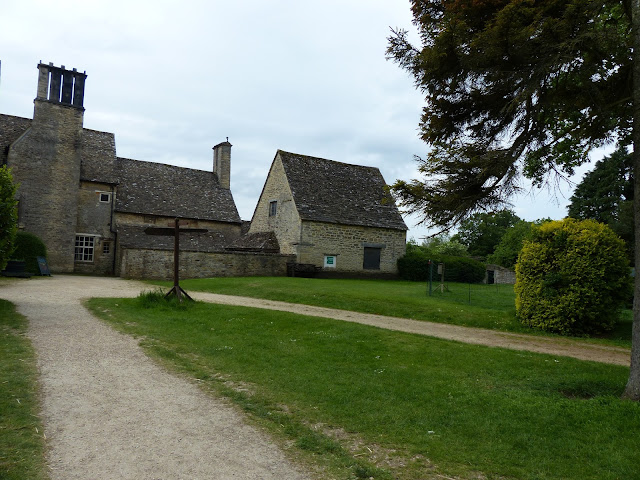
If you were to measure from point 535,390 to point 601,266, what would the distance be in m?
7.60

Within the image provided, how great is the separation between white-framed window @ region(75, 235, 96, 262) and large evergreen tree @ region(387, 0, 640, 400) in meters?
28.1

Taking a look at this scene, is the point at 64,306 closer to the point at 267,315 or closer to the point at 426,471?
the point at 267,315

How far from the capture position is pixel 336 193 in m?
32.2

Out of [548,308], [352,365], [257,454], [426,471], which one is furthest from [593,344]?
[257,454]

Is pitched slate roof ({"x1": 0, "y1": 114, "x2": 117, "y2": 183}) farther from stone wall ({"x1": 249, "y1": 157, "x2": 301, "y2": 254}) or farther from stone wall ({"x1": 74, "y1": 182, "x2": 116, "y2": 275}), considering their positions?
stone wall ({"x1": 249, "y1": 157, "x2": 301, "y2": 254})

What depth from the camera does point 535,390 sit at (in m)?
6.59

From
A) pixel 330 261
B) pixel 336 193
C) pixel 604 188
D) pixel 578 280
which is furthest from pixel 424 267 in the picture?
pixel 604 188

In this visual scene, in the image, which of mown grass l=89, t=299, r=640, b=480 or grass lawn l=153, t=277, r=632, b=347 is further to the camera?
grass lawn l=153, t=277, r=632, b=347

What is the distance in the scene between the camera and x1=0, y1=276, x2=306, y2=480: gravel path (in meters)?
3.98

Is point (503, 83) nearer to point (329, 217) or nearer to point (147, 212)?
point (329, 217)

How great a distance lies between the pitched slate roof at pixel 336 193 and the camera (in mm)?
30312

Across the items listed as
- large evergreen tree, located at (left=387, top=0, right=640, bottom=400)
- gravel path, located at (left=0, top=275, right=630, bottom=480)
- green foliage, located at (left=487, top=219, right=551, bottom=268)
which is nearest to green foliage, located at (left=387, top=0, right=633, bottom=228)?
large evergreen tree, located at (left=387, top=0, right=640, bottom=400)

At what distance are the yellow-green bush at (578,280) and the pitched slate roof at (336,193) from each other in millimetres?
17345

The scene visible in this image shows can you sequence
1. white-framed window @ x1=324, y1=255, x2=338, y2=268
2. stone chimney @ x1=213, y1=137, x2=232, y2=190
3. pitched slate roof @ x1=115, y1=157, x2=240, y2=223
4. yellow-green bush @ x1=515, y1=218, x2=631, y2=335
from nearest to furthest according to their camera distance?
yellow-green bush @ x1=515, y1=218, x2=631, y2=335 < white-framed window @ x1=324, y1=255, x2=338, y2=268 < pitched slate roof @ x1=115, y1=157, x2=240, y2=223 < stone chimney @ x1=213, y1=137, x2=232, y2=190
